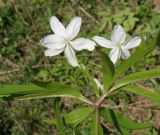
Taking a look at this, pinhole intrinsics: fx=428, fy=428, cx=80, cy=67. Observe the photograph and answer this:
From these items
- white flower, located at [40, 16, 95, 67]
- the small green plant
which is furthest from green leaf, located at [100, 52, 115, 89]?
white flower, located at [40, 16, 95, 67]

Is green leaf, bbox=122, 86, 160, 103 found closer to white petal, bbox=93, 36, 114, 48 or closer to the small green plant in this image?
the small green plant

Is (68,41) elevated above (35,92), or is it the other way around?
(68,41)

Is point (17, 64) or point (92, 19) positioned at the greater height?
point (92, 19)

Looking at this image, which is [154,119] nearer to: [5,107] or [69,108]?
[69,108]

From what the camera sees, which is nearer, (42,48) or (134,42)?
(134,42)

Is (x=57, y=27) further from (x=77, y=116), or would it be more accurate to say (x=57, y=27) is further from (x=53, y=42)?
(x=77, y=116)

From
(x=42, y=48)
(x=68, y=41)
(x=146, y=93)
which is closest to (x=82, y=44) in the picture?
(x=68, y=41)

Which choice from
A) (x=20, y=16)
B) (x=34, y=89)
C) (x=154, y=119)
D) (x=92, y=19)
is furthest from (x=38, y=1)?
(x=34, y=89)
